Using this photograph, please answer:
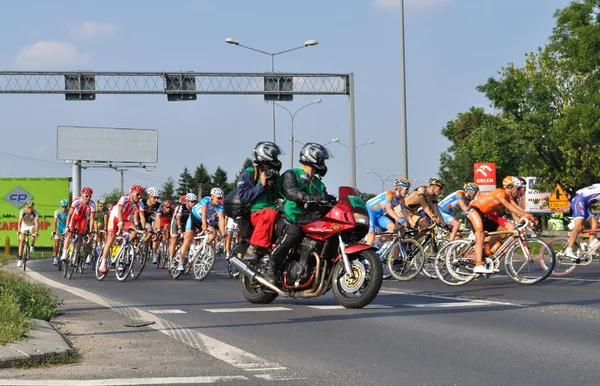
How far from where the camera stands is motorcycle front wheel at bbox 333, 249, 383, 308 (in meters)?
9.71

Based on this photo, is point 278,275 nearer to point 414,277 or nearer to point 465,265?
point 465,265

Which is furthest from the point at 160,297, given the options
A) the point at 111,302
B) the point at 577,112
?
the point at 577,112

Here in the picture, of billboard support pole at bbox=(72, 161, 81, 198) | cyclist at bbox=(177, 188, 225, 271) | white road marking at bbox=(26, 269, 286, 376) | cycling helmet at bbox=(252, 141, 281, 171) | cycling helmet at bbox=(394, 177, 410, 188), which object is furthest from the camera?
billboard support pole at bbox=(72, 161, 81, 198)

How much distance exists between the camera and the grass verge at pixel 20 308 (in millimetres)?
7332

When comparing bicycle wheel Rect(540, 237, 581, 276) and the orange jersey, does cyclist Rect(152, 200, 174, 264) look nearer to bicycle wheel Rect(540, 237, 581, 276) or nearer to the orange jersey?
bicycle wheel Rect(540, 237, 581, 276)

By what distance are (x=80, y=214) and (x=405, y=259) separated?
25.9 ft

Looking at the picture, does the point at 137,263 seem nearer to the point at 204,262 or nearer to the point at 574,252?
the point at 204,262

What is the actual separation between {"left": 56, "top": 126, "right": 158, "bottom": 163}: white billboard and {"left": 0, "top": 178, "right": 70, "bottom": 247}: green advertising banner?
117 feet

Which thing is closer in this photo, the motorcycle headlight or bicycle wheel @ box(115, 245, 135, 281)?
the motorcycle headlight

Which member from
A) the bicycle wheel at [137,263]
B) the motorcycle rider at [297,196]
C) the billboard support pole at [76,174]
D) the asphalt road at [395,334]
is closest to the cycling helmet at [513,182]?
the asphalt road at [395,334]

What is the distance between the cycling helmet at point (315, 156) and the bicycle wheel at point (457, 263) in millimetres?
4618

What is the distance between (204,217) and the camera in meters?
18.2

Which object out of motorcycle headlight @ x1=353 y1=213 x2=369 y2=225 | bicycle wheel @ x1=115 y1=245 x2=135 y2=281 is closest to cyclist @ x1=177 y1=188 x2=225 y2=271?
bicycle wheel @ x1=115 y1=245 x2=135 y2=281

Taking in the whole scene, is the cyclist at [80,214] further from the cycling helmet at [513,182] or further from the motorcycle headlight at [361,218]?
the motorcycle headlight at [361,218]
